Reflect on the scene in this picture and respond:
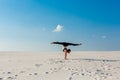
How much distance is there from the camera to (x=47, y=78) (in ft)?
46.2

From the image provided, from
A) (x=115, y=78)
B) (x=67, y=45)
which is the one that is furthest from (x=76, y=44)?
(x=115, y=78)

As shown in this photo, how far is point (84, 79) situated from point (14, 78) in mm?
4233

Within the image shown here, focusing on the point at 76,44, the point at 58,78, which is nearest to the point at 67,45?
the point at 76,44

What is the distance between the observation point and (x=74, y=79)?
13648 millimetres

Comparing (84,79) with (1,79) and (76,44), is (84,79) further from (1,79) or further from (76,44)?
(76,44)

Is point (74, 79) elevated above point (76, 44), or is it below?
below

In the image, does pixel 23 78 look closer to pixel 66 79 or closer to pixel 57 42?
pixel 66 79

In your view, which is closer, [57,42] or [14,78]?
[14,78]

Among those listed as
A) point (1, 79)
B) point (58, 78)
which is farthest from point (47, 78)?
point (1, 79)

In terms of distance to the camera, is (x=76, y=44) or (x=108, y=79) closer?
(x=108, y=79)

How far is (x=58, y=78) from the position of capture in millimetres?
14234

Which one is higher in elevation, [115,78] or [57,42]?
[57,42]

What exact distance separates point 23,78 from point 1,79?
129 cm

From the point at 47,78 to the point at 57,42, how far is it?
14673mm
